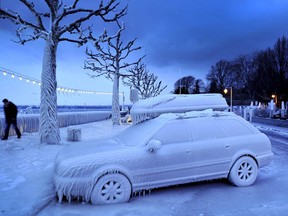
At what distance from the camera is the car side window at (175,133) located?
5.08 meters

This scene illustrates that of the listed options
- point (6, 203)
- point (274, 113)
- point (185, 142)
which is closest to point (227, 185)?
point (185, 142)

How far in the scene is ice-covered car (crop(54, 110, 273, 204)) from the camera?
14.6 ft

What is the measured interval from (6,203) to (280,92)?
57.4 metres

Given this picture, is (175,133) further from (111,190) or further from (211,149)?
(111,190)

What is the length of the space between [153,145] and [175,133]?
63 centimetres

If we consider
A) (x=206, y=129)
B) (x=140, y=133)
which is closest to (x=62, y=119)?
(x=140, y=133)

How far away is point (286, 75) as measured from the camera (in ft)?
179

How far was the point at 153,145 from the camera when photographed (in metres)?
4.77

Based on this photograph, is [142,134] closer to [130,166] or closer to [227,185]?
[130,166]

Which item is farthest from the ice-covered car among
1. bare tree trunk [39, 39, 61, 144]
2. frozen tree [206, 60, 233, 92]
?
frozen tree [206, 60, 233, 92]

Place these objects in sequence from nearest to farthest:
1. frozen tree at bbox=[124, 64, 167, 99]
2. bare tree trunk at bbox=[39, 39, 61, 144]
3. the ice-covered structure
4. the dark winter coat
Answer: bare tree trunk at bbox=[39, 39, 61, 144] < the dark winter coat < the ice-covered structure < frozen tree at bbox=[124, 64, 167, 99]

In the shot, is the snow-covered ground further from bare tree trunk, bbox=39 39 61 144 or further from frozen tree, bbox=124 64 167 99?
frozen tree, bbox=124 64 167 99

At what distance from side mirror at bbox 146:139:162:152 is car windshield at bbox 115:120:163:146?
199 mm

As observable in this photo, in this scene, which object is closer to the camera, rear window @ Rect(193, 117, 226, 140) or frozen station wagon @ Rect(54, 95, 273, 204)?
frozen station wagon @ Rect(54, 95, 273, 204)
